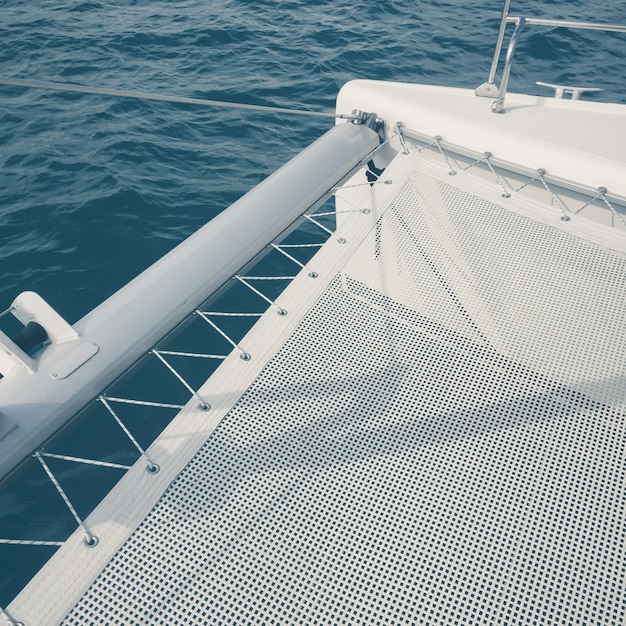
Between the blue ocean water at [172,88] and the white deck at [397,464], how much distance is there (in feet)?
7.42

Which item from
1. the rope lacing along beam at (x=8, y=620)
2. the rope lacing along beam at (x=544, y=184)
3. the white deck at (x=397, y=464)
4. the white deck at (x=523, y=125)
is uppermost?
the white deck at (x=523, y=125)

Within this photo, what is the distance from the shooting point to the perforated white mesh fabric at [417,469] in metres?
1.80

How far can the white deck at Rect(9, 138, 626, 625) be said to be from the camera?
1796mm

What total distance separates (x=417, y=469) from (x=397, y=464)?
7 cm

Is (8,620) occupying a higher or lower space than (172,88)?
lower

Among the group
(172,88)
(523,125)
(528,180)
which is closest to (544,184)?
(528,180)

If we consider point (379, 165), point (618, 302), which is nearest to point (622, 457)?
point (618, 302)

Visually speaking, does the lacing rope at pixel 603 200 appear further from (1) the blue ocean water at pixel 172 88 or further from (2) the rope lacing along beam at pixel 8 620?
(1) the blue ocean water at pixel 172 88

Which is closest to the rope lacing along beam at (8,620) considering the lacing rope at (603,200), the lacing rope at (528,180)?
the lacing rope at (528,180)

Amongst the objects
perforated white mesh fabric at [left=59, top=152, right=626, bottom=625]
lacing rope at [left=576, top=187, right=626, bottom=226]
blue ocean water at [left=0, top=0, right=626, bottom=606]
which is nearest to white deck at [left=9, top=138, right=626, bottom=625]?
perforated white mesh fabric at [left=59, top=152, right=626, bottom=625]

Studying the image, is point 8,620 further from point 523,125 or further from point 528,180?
point 523,125

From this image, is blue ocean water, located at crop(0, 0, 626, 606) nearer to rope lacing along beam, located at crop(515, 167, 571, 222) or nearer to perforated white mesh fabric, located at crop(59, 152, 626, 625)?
perforated white mesh fabric, located at crop(59, 152, 626, 625)

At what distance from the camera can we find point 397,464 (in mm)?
2139

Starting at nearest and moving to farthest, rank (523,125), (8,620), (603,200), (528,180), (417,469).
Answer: (8,620) < (417,469) < (603,200) < (528,180) < (523,125)
